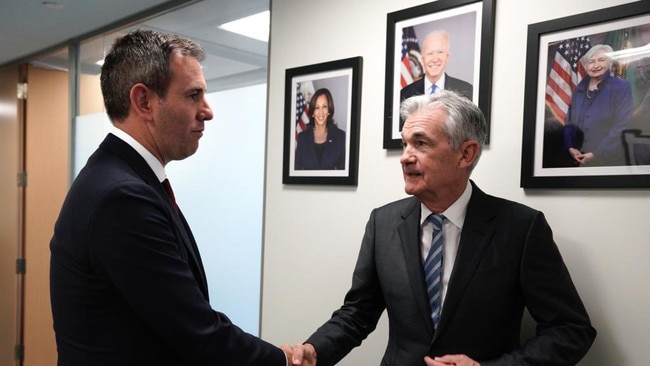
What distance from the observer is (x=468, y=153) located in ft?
4.78

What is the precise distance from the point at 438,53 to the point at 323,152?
0.63 m

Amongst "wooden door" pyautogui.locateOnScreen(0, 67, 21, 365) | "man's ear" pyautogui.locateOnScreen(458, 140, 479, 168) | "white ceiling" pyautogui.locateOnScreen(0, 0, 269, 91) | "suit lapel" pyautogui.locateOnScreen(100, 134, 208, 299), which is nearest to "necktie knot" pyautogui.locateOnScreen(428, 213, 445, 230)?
"man's ear" pyautogui.locateOnScreen(458, 140, 479, 168)

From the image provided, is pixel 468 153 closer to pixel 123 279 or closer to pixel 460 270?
pixel 460 270

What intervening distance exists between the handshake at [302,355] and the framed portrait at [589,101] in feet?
2.80

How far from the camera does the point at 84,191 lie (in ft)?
3.54

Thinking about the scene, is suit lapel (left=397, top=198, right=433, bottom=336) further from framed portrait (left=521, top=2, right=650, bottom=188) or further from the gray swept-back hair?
the gray swept-back hair

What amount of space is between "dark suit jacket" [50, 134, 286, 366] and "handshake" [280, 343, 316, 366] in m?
0.38

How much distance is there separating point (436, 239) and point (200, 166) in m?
1.62

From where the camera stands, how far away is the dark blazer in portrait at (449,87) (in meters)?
1.67

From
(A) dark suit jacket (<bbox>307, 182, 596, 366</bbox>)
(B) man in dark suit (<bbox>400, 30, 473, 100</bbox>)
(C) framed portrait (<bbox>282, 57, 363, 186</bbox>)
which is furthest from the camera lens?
(C) framed portrait (<bbox>282, 57, 363, 186</bbox>)

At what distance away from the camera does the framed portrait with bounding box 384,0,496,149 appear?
1.63 m

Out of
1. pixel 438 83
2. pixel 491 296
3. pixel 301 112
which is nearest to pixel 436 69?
pixel 438 83

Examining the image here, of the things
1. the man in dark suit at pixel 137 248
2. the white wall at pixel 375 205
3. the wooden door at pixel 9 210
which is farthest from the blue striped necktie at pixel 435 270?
the wooden door at pixel 9 210

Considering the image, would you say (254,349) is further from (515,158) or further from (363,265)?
(515,158)
